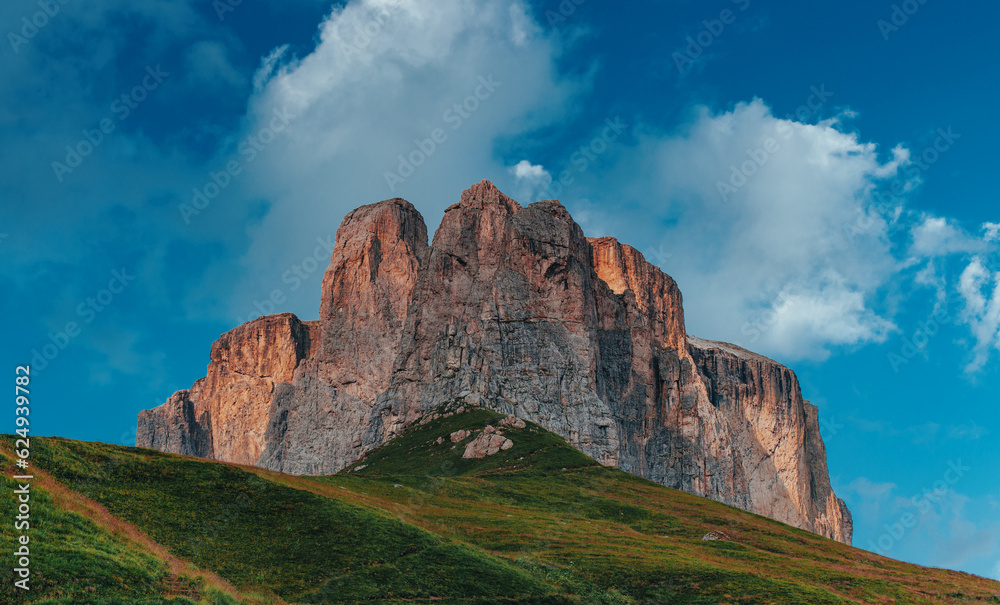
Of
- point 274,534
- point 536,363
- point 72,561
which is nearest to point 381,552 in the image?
point 274,534

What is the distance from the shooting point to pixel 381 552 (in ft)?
146

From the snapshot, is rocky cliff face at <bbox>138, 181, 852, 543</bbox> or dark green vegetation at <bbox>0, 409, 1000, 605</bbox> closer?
dark green vegetation at <bbox>0, 409, 1000, 605</bbox>

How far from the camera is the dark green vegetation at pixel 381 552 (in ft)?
108

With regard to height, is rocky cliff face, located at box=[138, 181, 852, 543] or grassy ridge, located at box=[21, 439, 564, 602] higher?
rocky cliff face, located at box=[138, 181, 852, 543]

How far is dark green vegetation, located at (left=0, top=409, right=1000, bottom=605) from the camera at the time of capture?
3281 cm

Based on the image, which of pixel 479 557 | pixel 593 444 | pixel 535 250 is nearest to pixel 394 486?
pixel 479 557

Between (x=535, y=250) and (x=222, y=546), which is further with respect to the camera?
(x=535, y=250)

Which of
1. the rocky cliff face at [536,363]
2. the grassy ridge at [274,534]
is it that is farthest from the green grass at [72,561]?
the rocky cliff face at [536,363]

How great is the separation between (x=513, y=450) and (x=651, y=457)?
257ft

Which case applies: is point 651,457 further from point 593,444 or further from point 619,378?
point 593,444

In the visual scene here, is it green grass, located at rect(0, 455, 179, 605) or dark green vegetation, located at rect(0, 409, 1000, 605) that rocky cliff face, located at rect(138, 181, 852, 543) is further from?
green grass, located at rect(0, 455, 179, 605)

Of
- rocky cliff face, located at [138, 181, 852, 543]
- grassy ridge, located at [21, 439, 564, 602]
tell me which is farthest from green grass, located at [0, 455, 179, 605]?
rocky cliff face, located at [138, 181, 852, 543]

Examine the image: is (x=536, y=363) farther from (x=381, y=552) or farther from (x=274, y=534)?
(x=381, y=552)

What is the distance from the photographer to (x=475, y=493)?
276 feet
